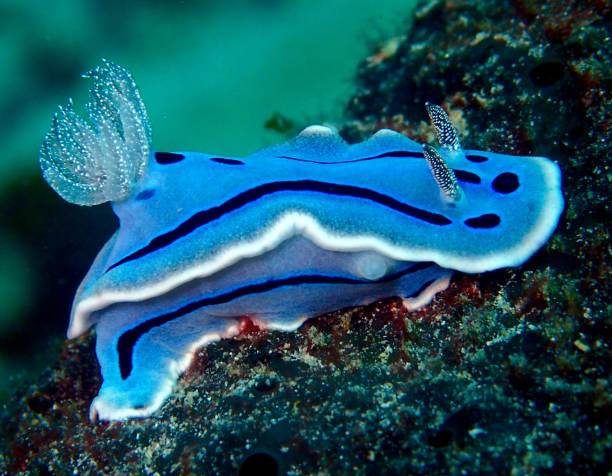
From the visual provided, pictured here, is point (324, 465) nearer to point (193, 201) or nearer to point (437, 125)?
point (193, 201)

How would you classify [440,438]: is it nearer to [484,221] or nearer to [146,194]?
[484,221]

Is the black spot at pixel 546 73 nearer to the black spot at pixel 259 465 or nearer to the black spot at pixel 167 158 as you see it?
the black spot at pixel 167 158

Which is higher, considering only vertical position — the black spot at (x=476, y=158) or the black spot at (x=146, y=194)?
the black spot at (x=146, y=194)

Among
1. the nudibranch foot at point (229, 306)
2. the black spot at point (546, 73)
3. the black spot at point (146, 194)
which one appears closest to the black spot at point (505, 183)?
the nudibranch foot at point (229, 306)

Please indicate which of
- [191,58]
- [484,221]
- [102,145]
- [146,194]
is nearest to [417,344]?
[484,221]

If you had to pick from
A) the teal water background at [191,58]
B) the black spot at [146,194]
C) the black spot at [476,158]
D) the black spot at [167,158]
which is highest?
the black spot at [167,158]

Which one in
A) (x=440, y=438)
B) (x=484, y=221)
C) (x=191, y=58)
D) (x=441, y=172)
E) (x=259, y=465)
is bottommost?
(x=191, y=58)

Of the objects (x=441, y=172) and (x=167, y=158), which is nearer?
(x=441, y=172)
